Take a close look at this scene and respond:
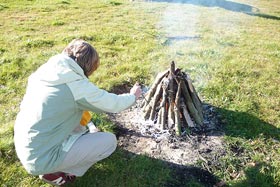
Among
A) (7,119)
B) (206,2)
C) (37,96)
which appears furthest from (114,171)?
(206,2)

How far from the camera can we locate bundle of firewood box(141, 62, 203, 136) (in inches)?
195

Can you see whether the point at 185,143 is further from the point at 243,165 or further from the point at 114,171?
the point at 114,171

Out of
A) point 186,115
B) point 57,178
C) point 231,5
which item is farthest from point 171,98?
point 231,5

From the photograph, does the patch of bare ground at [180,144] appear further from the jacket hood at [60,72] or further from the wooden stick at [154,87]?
the jacket hood at [60,72]

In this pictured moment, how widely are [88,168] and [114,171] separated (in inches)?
15.6

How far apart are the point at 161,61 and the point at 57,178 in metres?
4.29

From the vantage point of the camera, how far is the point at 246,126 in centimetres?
531

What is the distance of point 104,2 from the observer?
13.5 meters

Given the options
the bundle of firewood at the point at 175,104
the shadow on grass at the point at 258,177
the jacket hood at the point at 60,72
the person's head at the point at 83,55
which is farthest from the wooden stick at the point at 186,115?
the jacket hood at the point at 60,72

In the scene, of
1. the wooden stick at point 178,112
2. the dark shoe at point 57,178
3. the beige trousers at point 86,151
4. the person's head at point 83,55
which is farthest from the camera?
the wooden stick at point 178,112

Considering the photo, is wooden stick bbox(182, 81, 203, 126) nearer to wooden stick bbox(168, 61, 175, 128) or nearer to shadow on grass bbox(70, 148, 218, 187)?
wooden stick bbox(168, 61, 175, 128)

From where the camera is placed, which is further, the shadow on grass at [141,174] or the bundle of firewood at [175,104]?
the bundle of firewood at [175,104]

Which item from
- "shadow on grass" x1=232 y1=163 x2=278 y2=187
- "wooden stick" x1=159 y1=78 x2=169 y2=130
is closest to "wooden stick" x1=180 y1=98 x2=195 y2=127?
"wooden stick" x1=159 y1=78 x2=169 y2=130

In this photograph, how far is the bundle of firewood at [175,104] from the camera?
4.95m
